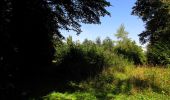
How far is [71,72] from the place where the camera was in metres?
17.7

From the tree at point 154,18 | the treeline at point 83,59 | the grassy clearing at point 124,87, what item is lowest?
the grassy clearing at point 124,87

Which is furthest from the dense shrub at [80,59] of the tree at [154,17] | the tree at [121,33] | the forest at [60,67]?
the tree at [121,33]

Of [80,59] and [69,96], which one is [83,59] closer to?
[80,59]

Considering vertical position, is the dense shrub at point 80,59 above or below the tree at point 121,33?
below

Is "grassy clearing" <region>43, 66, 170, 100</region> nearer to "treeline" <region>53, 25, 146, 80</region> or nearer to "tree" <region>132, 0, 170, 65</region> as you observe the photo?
"treeline" <region>53, 25, 146, 80</region>

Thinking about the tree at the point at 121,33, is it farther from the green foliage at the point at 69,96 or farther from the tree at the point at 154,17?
the green foliage at the point at 69,96

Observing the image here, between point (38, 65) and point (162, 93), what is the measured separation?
7.55m

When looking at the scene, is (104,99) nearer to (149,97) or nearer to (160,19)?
(149,97)

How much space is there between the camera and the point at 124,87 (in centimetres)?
1278

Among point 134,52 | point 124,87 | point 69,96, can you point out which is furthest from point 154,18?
point 69,96

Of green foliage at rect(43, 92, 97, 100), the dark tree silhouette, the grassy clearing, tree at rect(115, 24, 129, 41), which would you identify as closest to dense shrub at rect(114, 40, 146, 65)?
the dark tree silhouette

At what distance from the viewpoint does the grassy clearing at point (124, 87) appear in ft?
37.2

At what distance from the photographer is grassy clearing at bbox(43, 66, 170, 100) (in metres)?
11.4

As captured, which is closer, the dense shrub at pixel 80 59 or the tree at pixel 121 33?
the dense shrub at pixel 80 59
